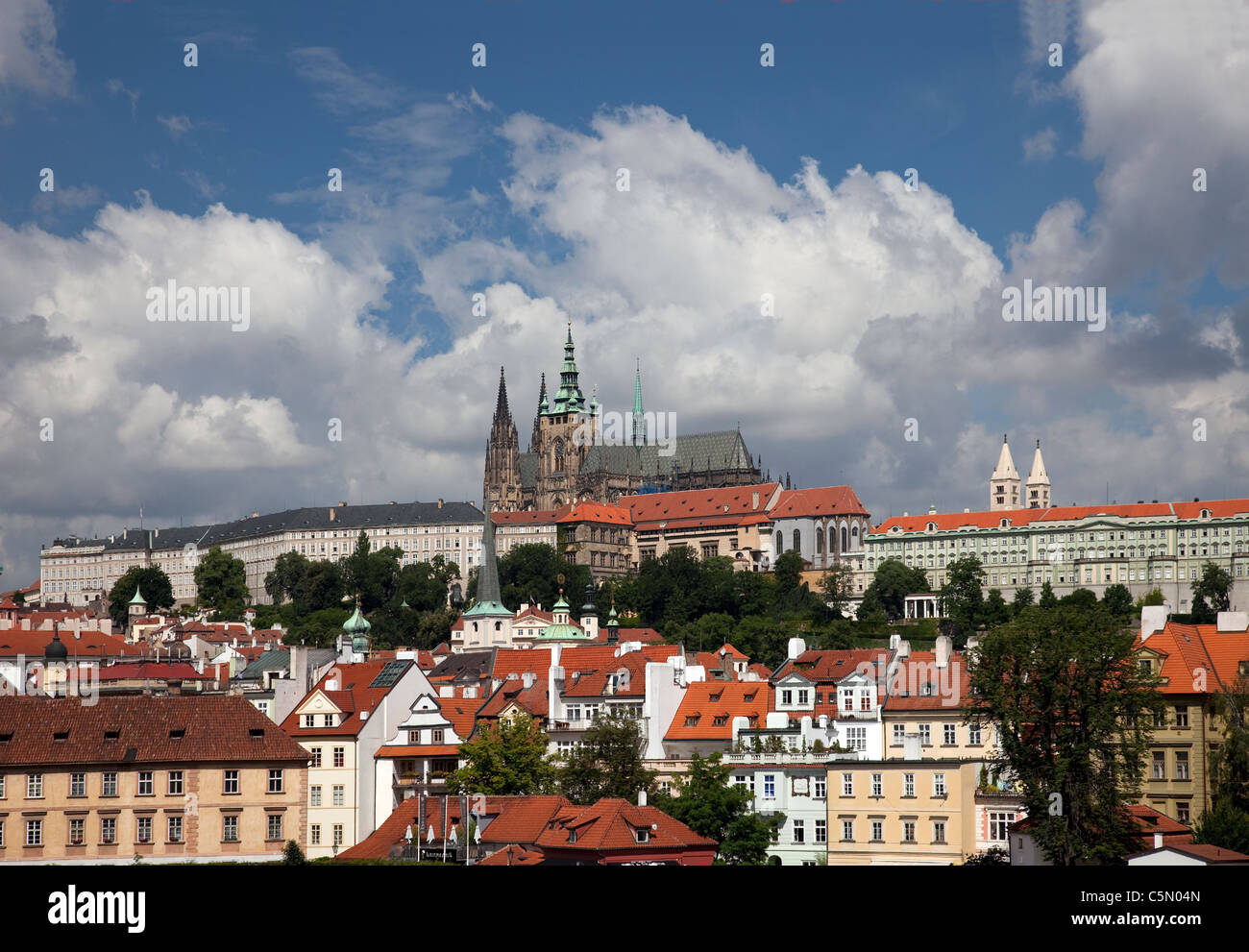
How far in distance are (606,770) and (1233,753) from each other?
18.9m

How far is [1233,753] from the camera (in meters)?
51.2

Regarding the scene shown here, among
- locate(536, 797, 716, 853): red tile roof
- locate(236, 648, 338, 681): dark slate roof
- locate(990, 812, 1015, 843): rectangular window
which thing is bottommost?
locate(990, 812, 1015, 843): rectangular window

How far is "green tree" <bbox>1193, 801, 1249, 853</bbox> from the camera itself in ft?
147

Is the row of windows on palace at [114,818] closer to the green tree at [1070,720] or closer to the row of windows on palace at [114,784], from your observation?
the row of windows on palace at [114,784]

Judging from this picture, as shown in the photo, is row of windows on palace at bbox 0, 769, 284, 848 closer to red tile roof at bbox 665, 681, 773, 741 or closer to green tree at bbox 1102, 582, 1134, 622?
red tile roof at bbox 665, 681, 773, 741

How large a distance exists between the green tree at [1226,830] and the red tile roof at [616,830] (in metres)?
12.4

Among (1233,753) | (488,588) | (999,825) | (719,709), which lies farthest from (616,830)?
(488,588)

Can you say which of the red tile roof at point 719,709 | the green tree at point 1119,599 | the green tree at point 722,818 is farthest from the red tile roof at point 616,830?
the green tree at point 1119,599

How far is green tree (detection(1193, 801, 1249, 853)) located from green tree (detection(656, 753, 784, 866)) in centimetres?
1304

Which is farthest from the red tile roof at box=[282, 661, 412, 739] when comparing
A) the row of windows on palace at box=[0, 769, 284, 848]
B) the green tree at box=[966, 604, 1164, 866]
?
the green tree at box=[966, 604, 1164, 866]

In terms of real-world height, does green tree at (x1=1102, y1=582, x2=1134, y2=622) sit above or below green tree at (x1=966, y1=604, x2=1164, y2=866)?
above

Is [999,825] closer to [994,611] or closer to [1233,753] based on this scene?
[1233,753]

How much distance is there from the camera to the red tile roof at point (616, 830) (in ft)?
151
